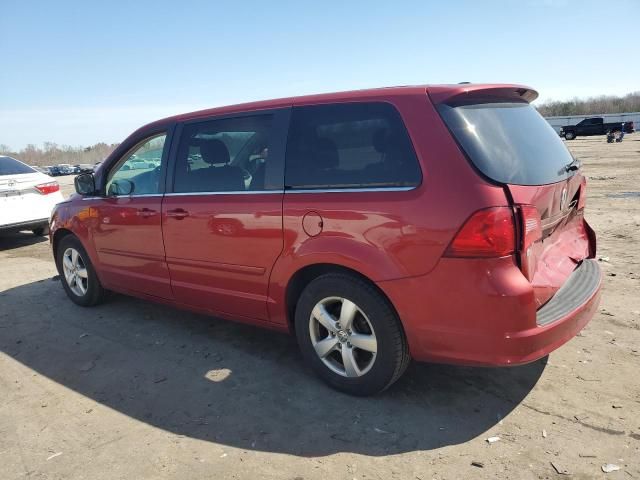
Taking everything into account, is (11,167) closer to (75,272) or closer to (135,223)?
(75,272)

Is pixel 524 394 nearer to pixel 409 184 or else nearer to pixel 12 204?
pixel 409 184

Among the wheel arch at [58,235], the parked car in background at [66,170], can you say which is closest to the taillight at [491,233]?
the wheel arch at [58,235]

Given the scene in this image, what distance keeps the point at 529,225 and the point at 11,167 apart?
9.26 metres

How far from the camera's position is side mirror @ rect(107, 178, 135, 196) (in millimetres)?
4512

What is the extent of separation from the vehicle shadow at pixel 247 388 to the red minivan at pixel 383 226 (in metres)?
0.25

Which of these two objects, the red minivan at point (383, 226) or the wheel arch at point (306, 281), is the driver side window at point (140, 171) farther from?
Result: the wheel arch at point (306, 281)

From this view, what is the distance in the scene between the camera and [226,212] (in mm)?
3566

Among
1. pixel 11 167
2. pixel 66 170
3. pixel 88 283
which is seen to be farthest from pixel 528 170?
pixel 66 170

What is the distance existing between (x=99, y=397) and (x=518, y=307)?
109 inches

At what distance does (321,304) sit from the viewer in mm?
3162

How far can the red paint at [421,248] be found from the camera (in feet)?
8.34

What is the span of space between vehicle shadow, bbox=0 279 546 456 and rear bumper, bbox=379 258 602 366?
17.5 inches

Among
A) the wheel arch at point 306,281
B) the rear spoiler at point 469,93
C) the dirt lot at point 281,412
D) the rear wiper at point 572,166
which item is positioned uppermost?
the rear spoiler at point 469,93

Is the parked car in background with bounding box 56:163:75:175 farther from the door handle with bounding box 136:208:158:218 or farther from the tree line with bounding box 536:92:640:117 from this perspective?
the tree line with bounding box 536:92:640:117
